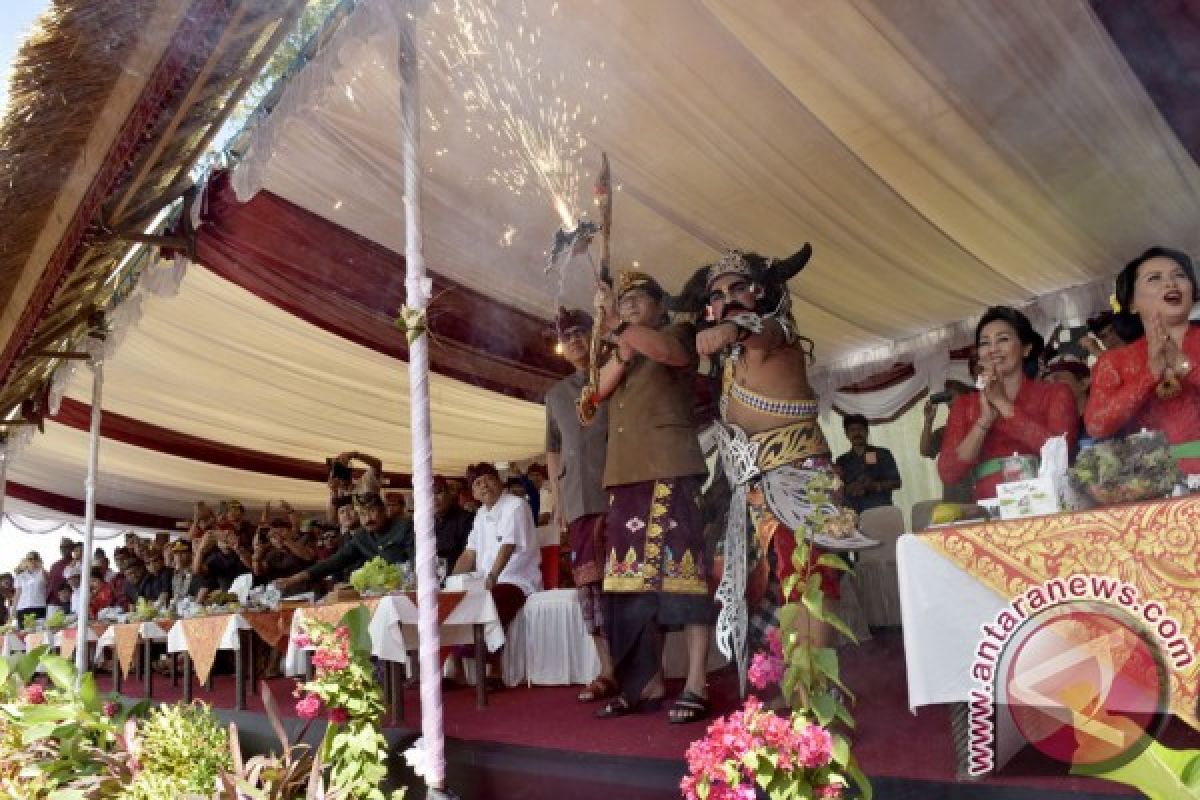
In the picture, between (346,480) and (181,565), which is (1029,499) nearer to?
(346,480)

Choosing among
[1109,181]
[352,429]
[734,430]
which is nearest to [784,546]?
[734,430]

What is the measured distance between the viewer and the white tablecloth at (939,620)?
185 cm

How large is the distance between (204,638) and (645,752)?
10.2 feet

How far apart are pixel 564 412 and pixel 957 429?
1.43 m

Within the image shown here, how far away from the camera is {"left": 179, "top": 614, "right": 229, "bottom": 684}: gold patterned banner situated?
443cm

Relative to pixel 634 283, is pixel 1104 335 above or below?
below

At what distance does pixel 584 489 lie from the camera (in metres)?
3.47

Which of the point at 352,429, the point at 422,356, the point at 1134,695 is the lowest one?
the point at 1134,695

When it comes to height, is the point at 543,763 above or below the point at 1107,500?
below

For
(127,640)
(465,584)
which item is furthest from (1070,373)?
(127,640)

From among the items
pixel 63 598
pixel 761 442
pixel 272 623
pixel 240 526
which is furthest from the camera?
pixel 63 598

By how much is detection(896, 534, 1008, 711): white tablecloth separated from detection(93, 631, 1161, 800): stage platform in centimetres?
18

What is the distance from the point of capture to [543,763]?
2480 millimetres

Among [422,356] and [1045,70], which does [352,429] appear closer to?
[422,356]
